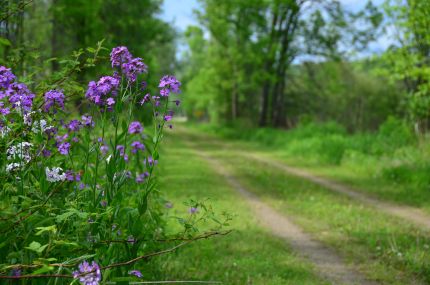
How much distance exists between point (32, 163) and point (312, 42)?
2848 cm

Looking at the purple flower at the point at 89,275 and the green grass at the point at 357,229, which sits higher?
the purple flower at the point at 89,275

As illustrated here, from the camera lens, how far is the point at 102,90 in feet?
11.1

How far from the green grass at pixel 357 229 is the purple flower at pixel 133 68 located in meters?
3.91

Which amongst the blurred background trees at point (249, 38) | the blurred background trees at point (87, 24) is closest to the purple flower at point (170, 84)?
the blurred background trees at point (87, 24)

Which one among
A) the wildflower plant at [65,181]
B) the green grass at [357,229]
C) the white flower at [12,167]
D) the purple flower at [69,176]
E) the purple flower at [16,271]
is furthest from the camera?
the green grass at [357,229]

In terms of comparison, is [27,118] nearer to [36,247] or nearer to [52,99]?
[52,99]

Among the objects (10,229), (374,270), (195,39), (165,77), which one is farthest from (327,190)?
(195,39)

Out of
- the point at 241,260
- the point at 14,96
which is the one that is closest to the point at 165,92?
the point at 14,96

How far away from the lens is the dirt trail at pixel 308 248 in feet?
18.9

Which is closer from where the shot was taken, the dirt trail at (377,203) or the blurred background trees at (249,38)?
the dirt trail at (377,203)

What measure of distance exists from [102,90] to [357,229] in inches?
230

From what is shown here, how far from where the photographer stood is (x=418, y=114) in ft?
55.2

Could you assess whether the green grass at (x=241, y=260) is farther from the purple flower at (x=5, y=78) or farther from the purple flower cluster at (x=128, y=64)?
the purple flower at (x=5, y=78)

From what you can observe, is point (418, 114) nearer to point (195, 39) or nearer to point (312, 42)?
point (312, 42)
